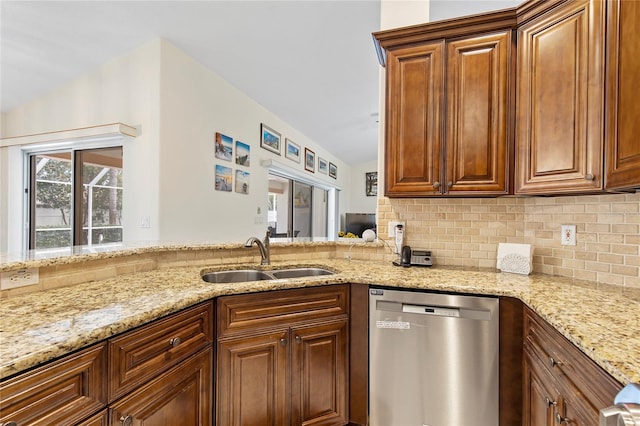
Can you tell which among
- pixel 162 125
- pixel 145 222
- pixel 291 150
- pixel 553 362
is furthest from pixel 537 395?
pixel 291 150

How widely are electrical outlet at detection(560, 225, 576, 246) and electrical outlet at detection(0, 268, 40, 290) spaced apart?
8.84ft

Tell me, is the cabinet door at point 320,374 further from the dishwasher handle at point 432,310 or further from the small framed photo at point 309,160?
the small framed photo at point 309,160

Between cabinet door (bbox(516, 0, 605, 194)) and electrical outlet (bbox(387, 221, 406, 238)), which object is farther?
electrical outlet (bbox(387, 221, 406, 238))

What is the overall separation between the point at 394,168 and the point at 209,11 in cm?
203

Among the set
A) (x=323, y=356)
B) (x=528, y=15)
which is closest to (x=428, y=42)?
(x=528, y=15)

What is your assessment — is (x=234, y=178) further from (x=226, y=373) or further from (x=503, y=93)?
(x=503, y=93)

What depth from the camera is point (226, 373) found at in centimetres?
144

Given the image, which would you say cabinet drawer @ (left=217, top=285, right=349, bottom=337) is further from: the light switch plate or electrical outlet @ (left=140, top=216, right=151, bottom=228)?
electrical outlet @ (left=140, top=216, right=151, bottom=228)

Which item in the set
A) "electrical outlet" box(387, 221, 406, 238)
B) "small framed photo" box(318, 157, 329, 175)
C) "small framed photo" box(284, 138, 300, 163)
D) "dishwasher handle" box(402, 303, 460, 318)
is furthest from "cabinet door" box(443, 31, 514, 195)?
"small framed photo" box(318, 157, 329, 175)

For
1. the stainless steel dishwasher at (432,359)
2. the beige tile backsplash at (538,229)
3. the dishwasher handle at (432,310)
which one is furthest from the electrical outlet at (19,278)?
the beige tile backsplash at (538,229)

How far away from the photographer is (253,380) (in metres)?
1.50

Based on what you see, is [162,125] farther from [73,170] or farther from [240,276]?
[240,276]

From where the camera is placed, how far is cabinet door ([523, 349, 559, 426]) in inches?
43.6

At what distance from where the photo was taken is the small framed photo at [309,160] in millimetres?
5676
